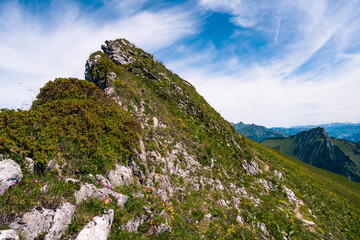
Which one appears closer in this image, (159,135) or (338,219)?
(159,135)

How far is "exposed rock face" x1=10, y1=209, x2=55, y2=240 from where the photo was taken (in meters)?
4.17

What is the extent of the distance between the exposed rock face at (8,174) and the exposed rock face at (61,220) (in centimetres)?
166

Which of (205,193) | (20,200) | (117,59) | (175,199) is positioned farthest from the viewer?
(117,59)

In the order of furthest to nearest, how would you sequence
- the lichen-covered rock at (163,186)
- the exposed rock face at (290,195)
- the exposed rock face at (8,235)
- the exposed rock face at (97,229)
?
the exposed rock face at (290,195) < the lichen-covered rock at (163,186) < the exposed rock face at (97,229) < the exposed rock face at (8,235)

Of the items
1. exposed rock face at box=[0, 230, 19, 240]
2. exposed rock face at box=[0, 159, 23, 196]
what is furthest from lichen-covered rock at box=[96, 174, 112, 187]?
exposed rock face at box=[0, 230, 19, 240]

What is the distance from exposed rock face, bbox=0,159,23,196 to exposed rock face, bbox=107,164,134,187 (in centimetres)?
366

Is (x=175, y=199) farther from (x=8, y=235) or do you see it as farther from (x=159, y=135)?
(x=8, y=235)

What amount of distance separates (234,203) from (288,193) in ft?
40.2

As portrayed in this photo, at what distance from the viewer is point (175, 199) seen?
11.0 metres

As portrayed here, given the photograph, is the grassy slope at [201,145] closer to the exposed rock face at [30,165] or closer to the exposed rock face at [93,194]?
the exposed rock face at [93,194]

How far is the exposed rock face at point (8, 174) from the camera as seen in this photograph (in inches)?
183

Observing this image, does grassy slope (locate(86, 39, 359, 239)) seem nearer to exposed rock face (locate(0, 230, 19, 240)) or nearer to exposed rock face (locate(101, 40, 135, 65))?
exposed rock face (locate(101, 40, 135, 65))

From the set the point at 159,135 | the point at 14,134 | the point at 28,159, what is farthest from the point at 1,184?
the point at 159,135


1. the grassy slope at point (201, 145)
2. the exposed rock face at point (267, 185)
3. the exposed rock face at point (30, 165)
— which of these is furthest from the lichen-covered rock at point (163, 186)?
the exposed rock face at point (267, 185)
